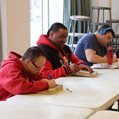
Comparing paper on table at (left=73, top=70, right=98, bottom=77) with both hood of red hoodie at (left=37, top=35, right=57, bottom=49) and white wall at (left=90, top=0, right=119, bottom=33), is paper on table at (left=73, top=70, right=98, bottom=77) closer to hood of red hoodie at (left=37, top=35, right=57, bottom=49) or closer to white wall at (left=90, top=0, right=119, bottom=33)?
hood of red hoodie at (left=37, top=35, right=57, bottom=49)

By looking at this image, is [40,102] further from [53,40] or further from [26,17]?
[26,17]

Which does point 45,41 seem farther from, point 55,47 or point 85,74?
point 85,74

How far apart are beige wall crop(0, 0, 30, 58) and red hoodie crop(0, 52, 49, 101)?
7.62 feet

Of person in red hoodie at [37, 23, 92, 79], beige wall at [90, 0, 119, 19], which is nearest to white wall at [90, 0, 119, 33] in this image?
beige wall at [90, 0, 119, 19]

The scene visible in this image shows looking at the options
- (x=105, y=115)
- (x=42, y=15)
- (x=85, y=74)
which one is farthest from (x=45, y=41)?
(x=42, y=15)

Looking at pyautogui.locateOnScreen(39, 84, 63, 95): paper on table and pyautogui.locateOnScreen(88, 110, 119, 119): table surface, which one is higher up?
pyautogui.locateOnScreen(88, 110, 119, 119): table surface

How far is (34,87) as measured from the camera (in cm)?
211

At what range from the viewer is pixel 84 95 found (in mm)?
2104


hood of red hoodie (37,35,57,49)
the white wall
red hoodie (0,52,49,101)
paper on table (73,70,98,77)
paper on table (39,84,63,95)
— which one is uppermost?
the white wall

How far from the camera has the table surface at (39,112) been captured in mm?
1627

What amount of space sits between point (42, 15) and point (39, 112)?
472 centimetres

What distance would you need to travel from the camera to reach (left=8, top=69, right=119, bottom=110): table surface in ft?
6.29

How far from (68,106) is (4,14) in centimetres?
287

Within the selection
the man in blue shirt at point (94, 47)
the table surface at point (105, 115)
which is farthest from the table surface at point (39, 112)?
the man in blue shirt at point (94, 47)
